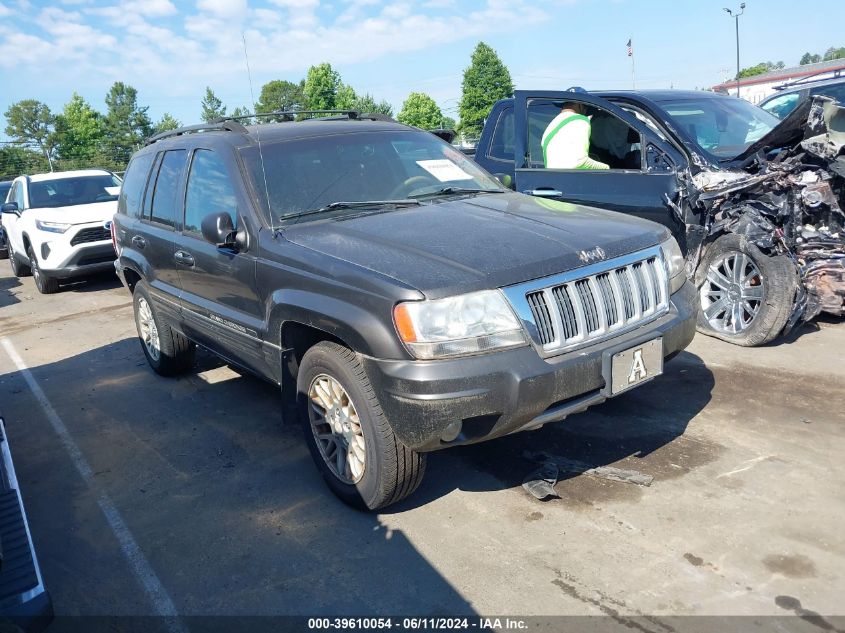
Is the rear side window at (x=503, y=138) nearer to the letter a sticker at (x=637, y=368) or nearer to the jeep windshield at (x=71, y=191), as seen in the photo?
the letter a sticker at (x=637, y=368)

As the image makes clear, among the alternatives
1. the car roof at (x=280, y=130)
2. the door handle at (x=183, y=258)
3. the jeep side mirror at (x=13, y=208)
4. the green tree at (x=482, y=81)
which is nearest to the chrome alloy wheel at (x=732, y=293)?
the car roof at (x=280, y=130)

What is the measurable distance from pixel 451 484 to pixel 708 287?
308 centimetres

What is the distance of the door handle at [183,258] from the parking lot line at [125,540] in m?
1.39

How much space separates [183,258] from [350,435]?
6.40 ft

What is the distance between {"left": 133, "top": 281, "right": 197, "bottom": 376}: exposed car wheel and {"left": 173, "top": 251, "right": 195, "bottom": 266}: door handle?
77 cm

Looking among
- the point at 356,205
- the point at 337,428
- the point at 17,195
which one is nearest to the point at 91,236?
the point at 17,195

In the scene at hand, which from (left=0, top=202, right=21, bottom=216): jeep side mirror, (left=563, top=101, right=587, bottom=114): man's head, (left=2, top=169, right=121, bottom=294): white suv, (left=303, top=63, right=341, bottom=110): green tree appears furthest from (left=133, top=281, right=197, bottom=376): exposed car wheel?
(left=303, top=63, right=341, bottom=110): green tree

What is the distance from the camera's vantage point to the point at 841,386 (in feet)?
15.0

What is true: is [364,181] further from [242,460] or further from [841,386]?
[841,386]

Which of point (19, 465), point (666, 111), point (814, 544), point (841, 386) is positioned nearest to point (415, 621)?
point (814, 544)

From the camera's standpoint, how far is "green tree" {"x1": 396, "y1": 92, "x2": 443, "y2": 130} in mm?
83125

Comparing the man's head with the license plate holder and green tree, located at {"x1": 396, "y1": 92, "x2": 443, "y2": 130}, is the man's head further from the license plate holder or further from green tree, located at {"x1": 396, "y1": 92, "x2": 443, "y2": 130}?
green tree, located at {"x1": 396, "y1": 92, "x2": 443, "y2": 130}

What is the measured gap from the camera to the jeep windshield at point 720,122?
5945mm

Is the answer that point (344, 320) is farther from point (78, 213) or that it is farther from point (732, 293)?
point (78, 213)
